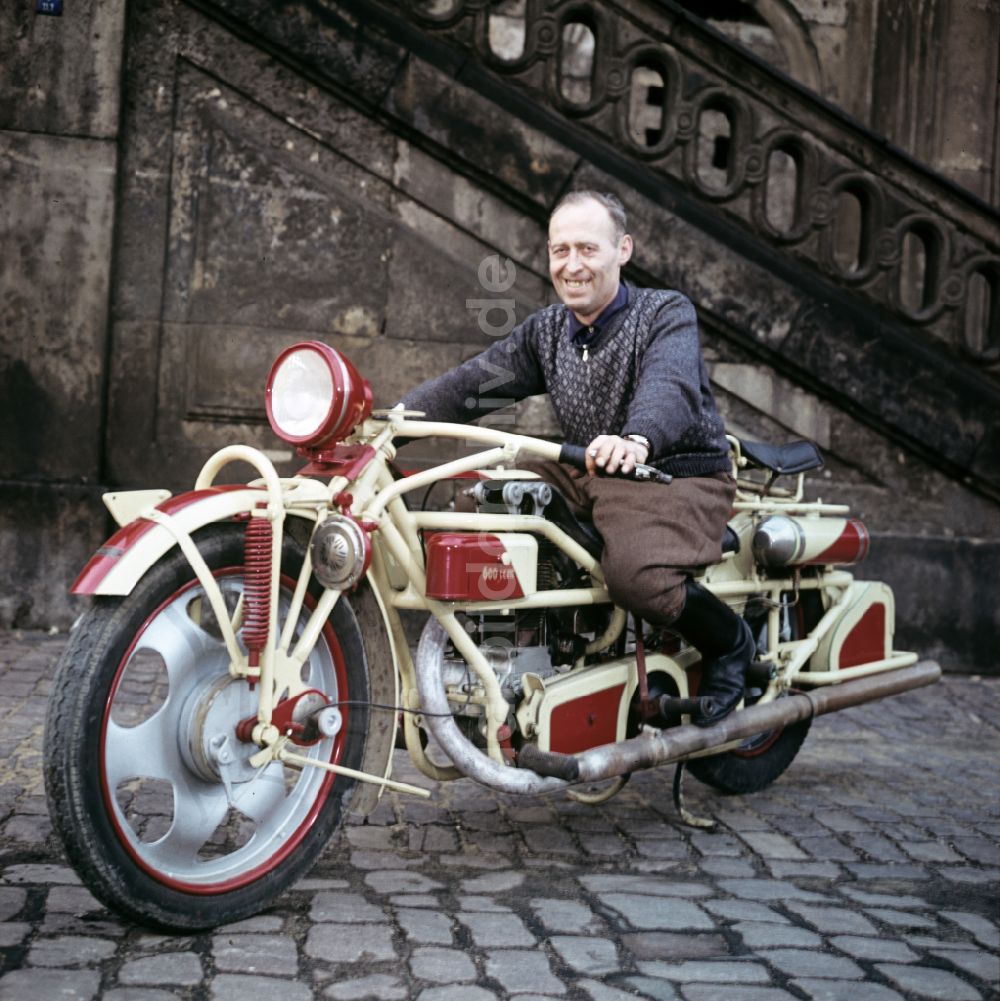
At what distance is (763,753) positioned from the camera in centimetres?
457

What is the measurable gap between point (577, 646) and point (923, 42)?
25.2 ft

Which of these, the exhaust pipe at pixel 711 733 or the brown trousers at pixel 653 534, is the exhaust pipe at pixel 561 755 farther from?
the brown trousers at pixel 653 534

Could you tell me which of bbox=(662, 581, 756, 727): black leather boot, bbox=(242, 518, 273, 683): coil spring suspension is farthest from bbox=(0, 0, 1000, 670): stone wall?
bbox=(242, 518, 273, 683): coil spring suspension

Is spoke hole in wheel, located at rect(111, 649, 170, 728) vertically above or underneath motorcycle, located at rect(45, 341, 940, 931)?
underneath

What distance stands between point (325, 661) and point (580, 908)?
81cm

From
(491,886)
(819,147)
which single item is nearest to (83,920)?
(491,886)

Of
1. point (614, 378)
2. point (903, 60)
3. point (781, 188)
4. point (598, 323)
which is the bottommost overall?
point (614, 378)

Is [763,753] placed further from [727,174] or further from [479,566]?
[727,174]

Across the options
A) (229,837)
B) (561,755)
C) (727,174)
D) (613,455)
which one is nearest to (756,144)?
(727,174)

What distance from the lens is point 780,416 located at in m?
7.29

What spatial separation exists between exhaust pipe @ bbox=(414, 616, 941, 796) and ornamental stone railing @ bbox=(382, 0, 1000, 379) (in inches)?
145

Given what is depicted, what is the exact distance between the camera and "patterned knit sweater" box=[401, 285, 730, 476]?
3.64 metres

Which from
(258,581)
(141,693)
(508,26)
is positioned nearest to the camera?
(258,581)

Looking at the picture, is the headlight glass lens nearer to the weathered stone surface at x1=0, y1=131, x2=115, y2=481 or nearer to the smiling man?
the smiling man
